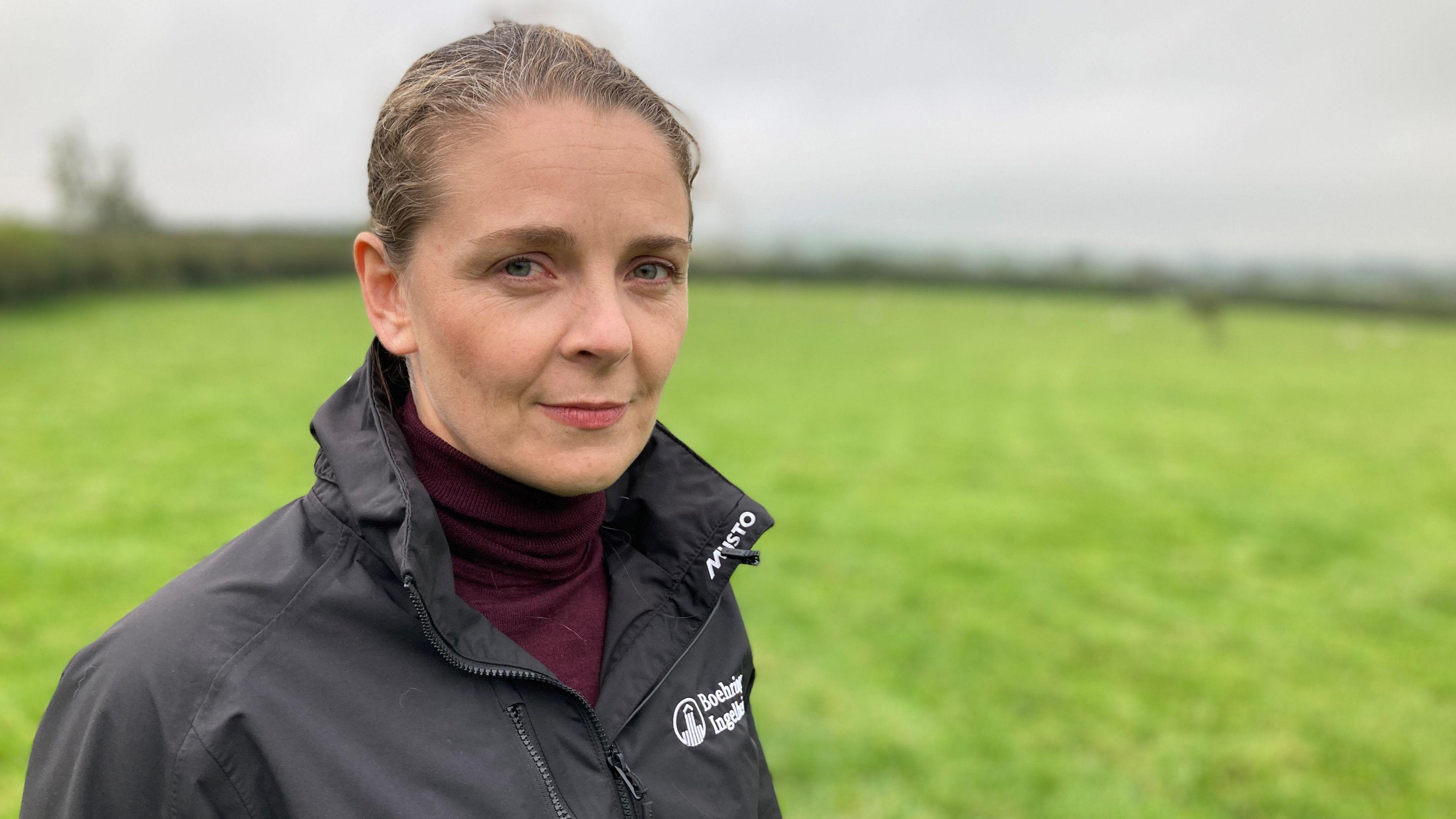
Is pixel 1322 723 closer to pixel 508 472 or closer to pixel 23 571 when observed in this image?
pixel 508 472

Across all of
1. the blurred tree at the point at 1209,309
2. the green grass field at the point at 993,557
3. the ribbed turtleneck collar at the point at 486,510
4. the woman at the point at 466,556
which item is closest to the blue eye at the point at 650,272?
the woman at the point at 466,556

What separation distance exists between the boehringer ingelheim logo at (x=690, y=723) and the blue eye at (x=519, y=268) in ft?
2.95

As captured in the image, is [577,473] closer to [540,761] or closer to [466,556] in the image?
[466,556]

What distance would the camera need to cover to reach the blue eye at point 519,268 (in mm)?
1561

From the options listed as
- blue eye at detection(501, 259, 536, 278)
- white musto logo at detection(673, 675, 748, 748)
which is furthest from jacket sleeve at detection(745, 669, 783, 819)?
blue eye at detection(501, 259, 536, 278)

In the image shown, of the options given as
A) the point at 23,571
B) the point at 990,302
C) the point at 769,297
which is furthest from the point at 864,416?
the point at 990,302

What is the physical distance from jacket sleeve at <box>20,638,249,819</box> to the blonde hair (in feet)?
2.59

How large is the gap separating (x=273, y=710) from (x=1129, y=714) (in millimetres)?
6249

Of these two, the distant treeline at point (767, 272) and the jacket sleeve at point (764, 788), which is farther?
the distant treeline at point (767, 272)

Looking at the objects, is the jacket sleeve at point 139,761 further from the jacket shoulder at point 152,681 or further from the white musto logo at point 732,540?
the white musto logo at point 732,540

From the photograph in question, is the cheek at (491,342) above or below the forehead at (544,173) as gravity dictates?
below

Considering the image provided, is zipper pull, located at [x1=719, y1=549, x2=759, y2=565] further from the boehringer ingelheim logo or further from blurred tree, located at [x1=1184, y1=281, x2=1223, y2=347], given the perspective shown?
blurred tree, located at [x1=1184, y1=281, x2=1223, y2=347]

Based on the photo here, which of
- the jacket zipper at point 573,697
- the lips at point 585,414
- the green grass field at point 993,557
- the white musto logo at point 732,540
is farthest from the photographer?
the green grass field at point 993,557

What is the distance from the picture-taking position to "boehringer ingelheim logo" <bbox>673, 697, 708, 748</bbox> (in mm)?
1815
